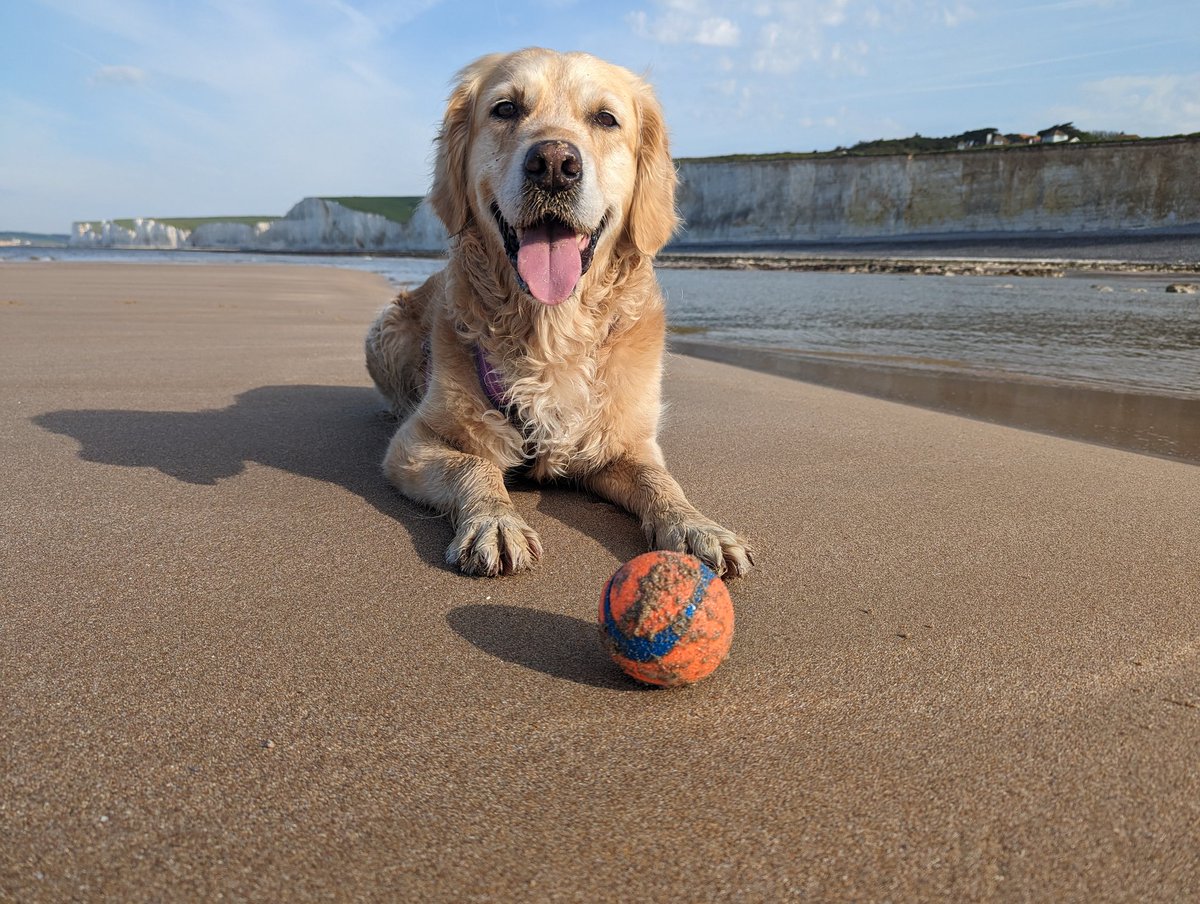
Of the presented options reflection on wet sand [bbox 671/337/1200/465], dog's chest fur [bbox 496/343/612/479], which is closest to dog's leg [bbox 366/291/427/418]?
dog's chest fur [bbox 496/343/612/479]

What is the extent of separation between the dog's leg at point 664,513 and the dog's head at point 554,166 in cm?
73

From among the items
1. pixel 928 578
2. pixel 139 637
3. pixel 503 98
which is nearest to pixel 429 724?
pixel 139 637

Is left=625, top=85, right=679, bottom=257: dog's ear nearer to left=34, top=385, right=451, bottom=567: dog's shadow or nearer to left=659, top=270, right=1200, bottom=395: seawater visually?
left=34, top=385, right=451, bottom=567: dog's shadow

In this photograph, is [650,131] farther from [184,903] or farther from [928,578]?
[184,903]

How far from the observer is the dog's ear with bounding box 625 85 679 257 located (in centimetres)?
341

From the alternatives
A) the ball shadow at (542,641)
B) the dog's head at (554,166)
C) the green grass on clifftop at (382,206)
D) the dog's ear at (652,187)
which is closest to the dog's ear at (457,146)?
the dog's head at (554,166)

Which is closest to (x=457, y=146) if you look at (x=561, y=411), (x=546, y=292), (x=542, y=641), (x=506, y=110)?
(x=506, y=110)

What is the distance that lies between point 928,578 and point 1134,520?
3.65 ft

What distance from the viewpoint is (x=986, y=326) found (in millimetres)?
10219

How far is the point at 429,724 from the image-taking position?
5.33ft

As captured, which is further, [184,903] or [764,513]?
[764,513]

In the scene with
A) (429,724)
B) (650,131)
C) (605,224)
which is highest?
(650,131)

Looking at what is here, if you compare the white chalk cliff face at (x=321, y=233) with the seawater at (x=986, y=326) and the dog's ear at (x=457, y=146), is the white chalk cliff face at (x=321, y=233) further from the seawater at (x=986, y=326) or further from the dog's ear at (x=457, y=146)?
the dog's ear at (x=457, y=146)

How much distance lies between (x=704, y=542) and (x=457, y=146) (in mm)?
2124
